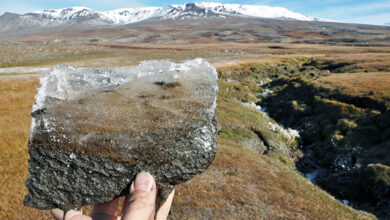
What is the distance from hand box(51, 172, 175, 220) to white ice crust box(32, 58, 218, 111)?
2476 mm

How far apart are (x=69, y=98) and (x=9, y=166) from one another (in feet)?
26.9

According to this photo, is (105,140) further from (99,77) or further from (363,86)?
(363,86)

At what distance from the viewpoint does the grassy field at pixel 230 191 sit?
33.1 ft

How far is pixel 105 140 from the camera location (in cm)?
514

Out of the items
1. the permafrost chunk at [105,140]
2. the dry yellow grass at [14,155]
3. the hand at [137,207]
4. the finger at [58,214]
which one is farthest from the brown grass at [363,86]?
the dry yellow grass at [14,155]

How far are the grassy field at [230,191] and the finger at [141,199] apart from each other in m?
5.95

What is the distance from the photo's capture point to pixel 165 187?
5.48 meters

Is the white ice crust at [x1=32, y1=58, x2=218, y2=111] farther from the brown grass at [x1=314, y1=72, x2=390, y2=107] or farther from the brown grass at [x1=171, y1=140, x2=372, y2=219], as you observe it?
the brown grass at [x1=314, y1=72, x2=390, y2=107]

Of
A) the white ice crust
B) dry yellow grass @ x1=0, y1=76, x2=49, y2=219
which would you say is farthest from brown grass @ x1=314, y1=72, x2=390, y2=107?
dry yellow grass @ x1=0, y1=76, x2=49, y2=219

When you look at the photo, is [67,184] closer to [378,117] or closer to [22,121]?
[22,121]

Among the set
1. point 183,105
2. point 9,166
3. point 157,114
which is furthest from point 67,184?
point 9,166

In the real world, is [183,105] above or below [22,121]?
above

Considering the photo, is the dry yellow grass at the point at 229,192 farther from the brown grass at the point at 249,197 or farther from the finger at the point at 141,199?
the finger at the point at 141,199

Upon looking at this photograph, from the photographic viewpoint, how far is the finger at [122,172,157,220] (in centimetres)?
417
